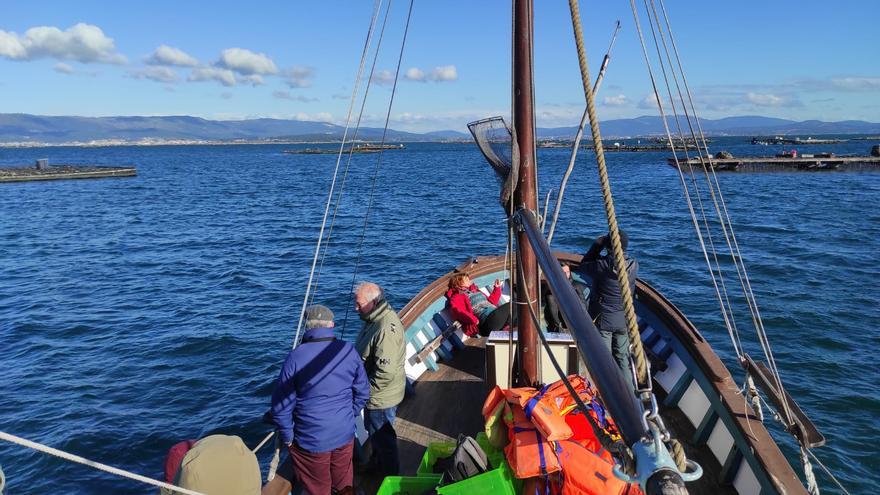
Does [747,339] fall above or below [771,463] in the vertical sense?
below

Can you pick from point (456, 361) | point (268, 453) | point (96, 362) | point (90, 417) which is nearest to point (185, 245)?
point (96, 362)

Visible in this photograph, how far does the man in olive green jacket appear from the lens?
5160mm

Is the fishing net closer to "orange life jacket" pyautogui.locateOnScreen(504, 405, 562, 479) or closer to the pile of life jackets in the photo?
the pile of life jackets

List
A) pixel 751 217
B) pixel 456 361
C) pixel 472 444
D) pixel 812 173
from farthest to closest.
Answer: pixel 812 173
pixel 751 217
pixel 456 361
pixel 472 444

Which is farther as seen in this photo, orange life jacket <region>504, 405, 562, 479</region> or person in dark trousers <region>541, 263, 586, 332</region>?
person in dark trousers <region>541, 263, 586, 332</region>

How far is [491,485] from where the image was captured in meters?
4.05

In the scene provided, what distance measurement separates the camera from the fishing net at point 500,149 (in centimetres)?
529

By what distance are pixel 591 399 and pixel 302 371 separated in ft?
7.29

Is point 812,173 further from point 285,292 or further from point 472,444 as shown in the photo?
point 472,444

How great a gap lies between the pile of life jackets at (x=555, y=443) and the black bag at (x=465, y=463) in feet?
0.59

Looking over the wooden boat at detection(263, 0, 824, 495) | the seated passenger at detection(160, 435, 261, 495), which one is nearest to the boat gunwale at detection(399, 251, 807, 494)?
the wooden boat at detection(263, 0, 824, 495)

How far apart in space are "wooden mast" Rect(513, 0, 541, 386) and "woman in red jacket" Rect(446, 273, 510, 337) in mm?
3070

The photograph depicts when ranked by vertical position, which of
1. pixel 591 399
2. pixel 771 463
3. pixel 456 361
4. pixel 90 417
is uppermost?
pixel 591 399

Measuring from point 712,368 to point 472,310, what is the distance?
3.80m
